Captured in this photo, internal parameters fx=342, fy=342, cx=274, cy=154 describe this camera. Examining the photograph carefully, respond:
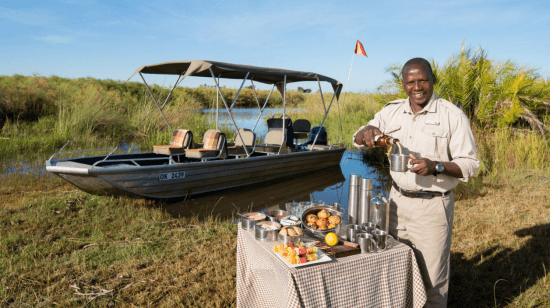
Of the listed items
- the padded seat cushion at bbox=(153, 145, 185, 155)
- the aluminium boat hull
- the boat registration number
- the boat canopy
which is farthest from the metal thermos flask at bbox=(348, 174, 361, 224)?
the padded seat cushion at bbox=(153, 145, 185, 155)

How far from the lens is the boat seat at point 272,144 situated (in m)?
9.27

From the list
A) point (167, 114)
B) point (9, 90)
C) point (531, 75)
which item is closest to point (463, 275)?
point (531, 75)

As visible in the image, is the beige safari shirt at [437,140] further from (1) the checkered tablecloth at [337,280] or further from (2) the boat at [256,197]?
(2) the boat at [256,197]

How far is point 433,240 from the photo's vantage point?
2217mm

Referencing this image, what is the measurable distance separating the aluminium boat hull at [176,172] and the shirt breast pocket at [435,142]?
5.31m

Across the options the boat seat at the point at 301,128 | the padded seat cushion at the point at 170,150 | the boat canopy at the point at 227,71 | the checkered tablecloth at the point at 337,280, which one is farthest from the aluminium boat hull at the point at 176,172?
→ the checkered tablecloth at the point at 337,280

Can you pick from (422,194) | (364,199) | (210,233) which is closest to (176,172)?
(210,233)

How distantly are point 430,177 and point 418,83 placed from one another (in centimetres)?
62

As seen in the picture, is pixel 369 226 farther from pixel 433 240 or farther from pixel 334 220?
pixel 433 240

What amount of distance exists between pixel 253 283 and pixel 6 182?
7.62m

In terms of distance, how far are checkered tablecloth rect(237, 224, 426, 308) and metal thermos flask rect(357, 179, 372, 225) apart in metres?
0.26

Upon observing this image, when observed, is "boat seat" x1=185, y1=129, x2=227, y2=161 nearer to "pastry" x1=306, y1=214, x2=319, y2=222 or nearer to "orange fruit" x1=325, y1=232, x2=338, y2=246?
"pastry" x1=306, y1=214, x2=319, y2=222

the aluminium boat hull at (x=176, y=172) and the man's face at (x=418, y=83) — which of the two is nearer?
the man's face at (x=418, y=83)

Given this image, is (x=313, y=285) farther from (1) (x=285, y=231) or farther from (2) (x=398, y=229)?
(2) (x=398, y=229)
